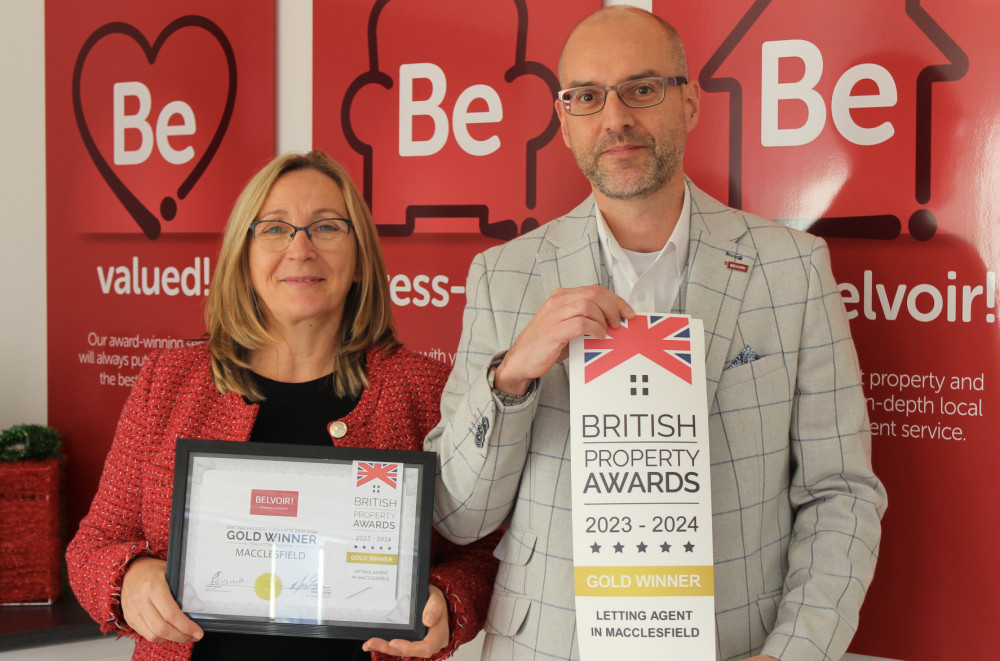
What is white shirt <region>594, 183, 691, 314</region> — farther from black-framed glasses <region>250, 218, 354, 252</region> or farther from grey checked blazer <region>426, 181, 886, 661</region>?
black-framed glasses <region>250, 218, 354, 252</region>

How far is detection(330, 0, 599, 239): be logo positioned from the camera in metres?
2.57

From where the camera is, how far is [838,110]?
2176 millimetres

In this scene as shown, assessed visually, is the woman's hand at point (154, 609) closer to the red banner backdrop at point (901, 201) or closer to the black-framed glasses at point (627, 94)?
the black-framed glasses at point (627, 94)

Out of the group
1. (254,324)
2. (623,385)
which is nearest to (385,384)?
(254,324)

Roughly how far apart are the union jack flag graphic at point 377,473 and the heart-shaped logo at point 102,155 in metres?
1.77

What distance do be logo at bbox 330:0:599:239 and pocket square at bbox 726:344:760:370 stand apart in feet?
3.18

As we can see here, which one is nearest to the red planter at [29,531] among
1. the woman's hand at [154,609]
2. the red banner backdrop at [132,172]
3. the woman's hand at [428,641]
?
the red banner backdrop at [132,172]

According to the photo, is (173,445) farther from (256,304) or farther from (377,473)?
(377,473)

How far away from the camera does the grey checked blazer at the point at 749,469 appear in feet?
5.30

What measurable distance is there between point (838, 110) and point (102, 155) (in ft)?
8.10

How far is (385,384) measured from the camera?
6.42 feet

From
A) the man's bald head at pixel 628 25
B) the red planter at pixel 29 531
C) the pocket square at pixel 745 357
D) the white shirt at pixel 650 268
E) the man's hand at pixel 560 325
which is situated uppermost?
the man's bald head at pixel 628 25

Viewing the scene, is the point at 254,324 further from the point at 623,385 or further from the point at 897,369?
the point at 897,369
